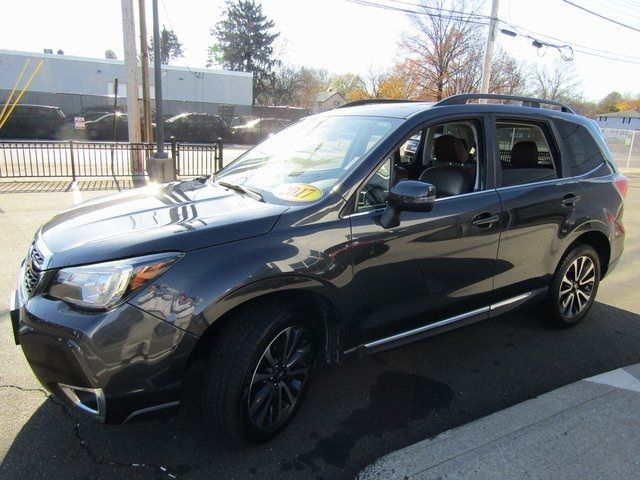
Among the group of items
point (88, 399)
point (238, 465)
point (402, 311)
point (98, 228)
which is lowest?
point (238, 465)

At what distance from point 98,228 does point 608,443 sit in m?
2.96

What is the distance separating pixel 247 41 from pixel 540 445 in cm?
6081

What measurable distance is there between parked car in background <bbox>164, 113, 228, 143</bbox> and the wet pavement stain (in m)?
25.0

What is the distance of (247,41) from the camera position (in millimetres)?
57156

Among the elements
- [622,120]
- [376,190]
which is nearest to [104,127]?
[376,190]

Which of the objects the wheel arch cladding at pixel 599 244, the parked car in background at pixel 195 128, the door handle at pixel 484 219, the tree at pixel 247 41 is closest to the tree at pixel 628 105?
the tree at pixel 247 41

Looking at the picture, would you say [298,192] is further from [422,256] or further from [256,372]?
[256,372]

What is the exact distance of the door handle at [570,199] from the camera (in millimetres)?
3680

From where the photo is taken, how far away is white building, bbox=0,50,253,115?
33.1m

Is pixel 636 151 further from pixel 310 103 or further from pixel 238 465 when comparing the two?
pixel 310 103

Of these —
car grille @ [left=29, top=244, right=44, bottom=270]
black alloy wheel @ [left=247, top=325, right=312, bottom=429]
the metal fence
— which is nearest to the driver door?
black alloy wheel @ [left=247, top=325, right=312, bottom=429]

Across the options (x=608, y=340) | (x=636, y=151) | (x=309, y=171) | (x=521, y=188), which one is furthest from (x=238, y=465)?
(x=636, y=151)

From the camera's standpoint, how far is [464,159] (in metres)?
3.85

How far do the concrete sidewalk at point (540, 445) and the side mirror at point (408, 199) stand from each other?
1.25 m
